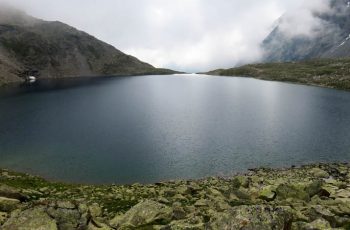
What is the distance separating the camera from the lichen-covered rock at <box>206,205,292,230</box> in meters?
24.9

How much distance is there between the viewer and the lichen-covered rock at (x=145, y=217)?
3378 centimetres

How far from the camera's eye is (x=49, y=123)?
433ft

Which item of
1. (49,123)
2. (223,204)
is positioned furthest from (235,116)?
(223,204)

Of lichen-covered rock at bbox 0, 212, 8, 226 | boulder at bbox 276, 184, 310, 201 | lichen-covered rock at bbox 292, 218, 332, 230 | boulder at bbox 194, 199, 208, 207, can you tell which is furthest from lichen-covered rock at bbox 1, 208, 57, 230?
boulder at bbox 276, 184, 310, 201

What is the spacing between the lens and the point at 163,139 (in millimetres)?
105000

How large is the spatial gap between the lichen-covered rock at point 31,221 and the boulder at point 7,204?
20.0 ft

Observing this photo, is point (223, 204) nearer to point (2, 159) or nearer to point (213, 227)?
point (213, 227)

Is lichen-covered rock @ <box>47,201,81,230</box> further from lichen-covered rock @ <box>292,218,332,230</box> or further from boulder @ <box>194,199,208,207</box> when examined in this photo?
lichen-covered rock @ <box>292,218,332,230</box>

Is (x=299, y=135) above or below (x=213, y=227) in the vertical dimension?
below

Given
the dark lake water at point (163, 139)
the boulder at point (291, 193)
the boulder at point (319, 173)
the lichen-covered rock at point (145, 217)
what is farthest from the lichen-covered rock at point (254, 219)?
the boulder at point (319, 173)

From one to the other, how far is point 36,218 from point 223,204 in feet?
65.4

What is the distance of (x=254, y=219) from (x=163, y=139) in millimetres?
80357

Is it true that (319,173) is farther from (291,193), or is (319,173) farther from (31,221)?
(31,221)

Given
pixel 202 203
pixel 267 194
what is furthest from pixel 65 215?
pixel 267 194
